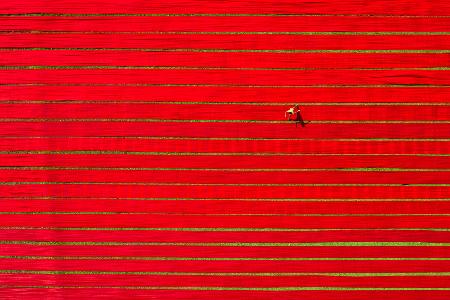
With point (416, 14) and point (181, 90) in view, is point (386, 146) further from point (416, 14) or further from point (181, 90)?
point (181, 90)

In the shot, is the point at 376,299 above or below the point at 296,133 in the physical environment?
below

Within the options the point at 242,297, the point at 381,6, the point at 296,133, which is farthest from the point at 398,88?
the point at 242,297

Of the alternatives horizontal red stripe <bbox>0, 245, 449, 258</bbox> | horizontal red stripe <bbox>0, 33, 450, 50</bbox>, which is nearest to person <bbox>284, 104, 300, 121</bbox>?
horizontal red stripe <bbox>0, 33, 450, 50</bbox>

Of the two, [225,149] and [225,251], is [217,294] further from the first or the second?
[225,149]

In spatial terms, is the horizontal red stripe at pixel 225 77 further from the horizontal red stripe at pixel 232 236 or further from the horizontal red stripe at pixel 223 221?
the horizontal red stripe at pixel 232 236

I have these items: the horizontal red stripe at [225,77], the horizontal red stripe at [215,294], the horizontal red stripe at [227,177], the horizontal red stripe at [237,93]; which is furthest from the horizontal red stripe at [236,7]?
the horizontal red stripe at [215,294]

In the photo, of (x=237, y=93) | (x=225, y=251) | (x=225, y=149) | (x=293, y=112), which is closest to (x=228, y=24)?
(x=237, y=93)

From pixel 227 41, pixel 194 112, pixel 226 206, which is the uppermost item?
pixel 227 41
